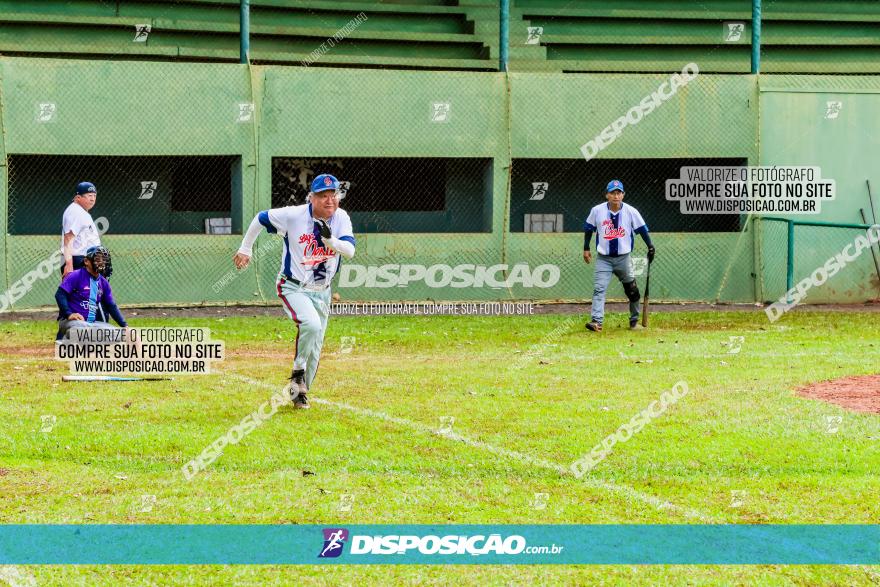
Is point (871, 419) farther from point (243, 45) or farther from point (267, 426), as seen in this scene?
point (243, 45)

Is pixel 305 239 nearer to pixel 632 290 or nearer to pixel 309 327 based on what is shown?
pixel 309 327

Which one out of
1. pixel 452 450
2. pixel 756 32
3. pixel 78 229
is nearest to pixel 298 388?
pixel 452 450

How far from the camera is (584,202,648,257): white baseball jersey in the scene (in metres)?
16.8

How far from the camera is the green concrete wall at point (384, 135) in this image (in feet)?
63.2

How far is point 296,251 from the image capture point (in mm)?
10328

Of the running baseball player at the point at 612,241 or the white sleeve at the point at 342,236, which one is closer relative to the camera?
the white sleeve at the point at 342,236

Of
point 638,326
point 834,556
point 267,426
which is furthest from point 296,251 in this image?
point 638,326

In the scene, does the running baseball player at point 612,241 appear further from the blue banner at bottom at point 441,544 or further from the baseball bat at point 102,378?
the blue banner at bottom at point 441,544

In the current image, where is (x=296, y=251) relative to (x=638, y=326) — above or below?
above

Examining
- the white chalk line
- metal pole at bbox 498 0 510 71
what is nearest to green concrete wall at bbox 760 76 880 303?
metal pole at bbox 498 0 510 71

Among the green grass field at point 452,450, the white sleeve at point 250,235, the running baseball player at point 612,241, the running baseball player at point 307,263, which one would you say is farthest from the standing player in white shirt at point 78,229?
the running baseball player at point 612,241

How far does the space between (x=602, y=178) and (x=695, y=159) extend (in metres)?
2.09

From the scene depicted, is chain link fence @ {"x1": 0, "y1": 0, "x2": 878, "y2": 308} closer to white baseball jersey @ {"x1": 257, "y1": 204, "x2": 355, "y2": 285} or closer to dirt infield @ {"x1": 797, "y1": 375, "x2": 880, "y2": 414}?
dirt infield @ {"x1": 797, "y1": 375, "x2": 880, "y2": 414}

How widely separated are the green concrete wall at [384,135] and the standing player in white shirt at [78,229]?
15.8 ft
